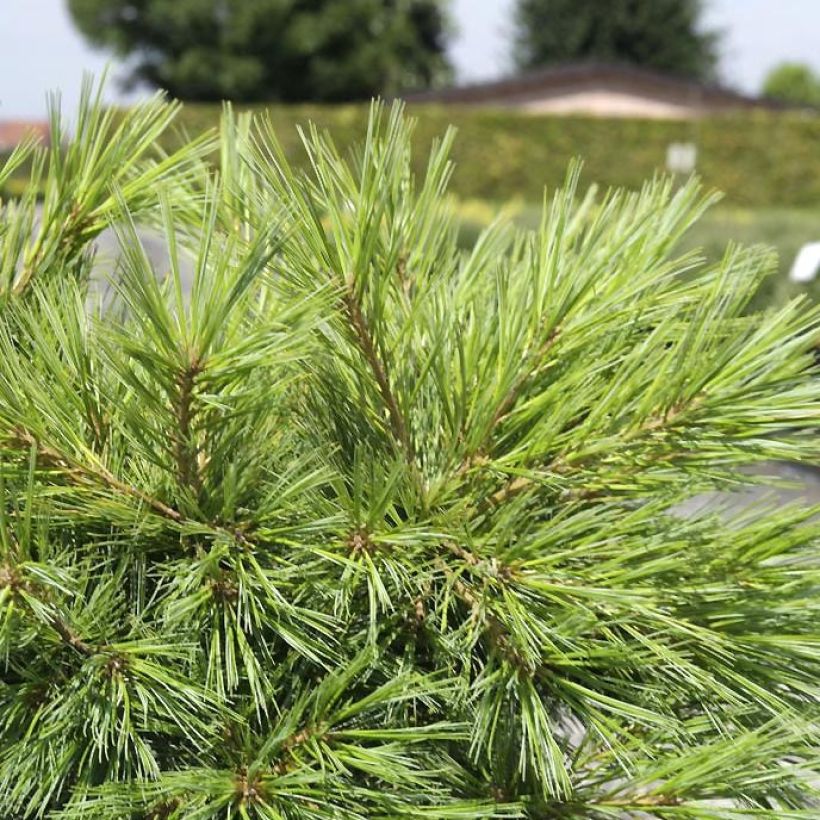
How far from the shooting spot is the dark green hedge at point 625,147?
2202 centimetres

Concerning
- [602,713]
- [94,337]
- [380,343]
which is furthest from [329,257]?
[602,713]

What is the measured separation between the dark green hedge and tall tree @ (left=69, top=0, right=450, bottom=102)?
1339 cm

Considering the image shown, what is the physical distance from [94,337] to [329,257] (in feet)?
0.67

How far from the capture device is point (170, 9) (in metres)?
35.8

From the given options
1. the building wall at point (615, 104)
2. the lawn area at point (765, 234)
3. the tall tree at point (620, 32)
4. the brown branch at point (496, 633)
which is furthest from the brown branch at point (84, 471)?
the tall tree at point (620, 32)

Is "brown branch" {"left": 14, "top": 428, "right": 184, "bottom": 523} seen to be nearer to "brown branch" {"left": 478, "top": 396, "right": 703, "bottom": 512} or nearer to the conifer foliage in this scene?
the conifer foliage

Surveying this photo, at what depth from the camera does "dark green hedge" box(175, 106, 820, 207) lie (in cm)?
2202

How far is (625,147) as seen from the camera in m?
22.3

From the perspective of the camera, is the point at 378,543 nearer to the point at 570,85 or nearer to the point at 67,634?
the point at 67,634

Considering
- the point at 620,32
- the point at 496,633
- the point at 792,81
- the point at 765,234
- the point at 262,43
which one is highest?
the point at 496,633

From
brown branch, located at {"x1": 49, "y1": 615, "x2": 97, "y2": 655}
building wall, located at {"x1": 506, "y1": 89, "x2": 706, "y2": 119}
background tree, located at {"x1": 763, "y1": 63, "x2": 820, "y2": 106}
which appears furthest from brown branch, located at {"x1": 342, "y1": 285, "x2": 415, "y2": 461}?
background tree, located at {"x1": 763, "y1": 63, "x2": 820, "y2": 106}

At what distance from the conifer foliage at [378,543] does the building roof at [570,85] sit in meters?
29.7

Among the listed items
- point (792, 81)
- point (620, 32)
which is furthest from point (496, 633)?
point (792, 81)

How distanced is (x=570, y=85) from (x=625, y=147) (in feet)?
26.8
